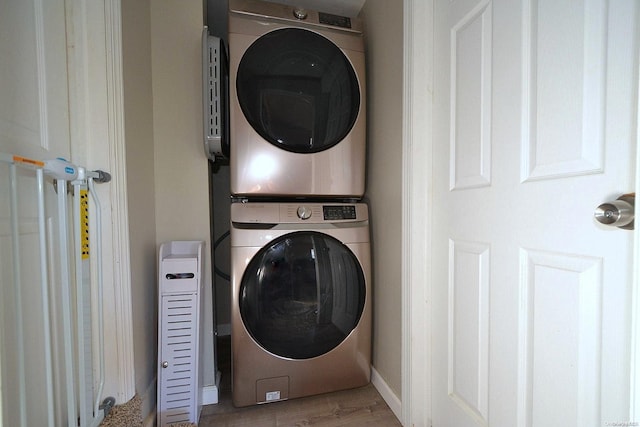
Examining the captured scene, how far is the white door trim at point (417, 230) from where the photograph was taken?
39.8 inches

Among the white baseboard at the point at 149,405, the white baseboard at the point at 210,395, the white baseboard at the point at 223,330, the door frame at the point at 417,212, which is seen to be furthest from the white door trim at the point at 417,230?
the white baseboard at the point at 223,330

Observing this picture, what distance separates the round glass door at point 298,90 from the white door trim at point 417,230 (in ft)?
1.12

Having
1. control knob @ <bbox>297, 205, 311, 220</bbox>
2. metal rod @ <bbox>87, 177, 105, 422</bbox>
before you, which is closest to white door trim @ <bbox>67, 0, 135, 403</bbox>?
metal rod @ <bbox>87, 177, 105, 422</bbox>

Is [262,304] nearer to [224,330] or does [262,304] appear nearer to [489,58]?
[224,330]

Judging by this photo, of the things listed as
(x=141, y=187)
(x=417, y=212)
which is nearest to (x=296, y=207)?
(x=417, y=212)

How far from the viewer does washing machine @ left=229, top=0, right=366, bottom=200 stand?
1147 millimetres

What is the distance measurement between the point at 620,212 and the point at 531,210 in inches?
7.5

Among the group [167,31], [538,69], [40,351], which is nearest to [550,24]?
[538,69]

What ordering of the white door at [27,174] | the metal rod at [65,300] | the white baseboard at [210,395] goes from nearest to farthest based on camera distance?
the white door at [27,174] < the metal rod at [65,300] < the white baseboard at [210,395]

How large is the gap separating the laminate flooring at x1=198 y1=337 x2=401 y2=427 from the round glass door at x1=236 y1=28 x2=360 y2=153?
124cm

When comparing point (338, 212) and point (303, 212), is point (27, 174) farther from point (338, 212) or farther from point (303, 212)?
point (338, 212)

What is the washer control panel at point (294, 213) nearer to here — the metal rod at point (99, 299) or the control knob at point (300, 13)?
the metal rod at point (99, 299)

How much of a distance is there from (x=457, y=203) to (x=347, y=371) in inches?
37.8

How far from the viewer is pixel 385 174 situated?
1.23 metres
